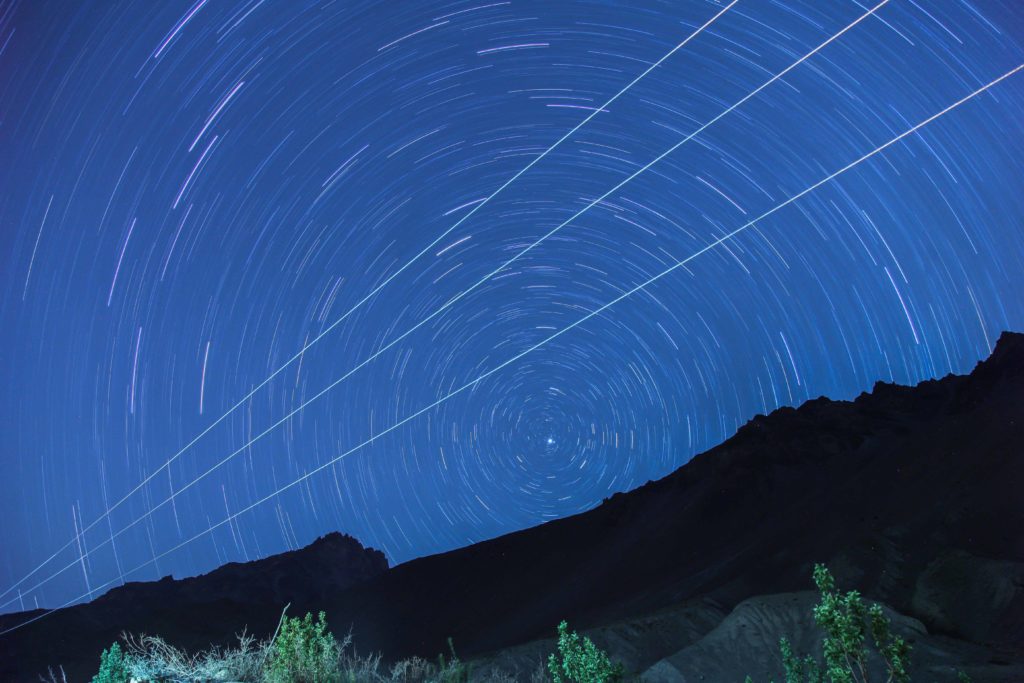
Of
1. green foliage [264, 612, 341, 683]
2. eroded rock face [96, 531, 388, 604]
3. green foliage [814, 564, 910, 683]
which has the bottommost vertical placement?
green foliage [814, 564, 910, 683]

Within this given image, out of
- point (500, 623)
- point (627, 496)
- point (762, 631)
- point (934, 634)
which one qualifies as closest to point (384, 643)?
point (500, 623)

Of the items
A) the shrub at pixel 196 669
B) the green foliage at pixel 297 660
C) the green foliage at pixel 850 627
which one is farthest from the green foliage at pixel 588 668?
the shrub at pixel 196 669

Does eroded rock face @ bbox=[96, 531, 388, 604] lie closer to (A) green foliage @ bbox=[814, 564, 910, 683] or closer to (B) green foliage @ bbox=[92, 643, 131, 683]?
(B) green foliage @ bbox=[92, 643, 131, 683]

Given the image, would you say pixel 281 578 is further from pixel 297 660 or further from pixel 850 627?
pixel 850 627

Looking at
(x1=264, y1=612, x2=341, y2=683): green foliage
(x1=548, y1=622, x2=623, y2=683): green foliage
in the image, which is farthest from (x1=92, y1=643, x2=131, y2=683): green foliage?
(x1=548, y1=622, x2=623, y2=683): green foliage

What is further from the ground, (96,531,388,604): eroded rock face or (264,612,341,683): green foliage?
(96,531,388,604): eroded rock face

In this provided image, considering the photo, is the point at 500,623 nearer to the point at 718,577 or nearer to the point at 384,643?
the point at 384,643

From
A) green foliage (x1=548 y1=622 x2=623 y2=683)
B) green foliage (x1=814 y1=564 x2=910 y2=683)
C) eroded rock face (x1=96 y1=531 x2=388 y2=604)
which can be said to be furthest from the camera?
eroded rock face (x1=96 y1=531 x2=388 y2=604)

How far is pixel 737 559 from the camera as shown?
6719 centimetres

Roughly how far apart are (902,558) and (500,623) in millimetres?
40883

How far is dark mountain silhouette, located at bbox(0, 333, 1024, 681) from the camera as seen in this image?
5056 cm

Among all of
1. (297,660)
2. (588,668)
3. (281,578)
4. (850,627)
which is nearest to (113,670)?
(297,660)

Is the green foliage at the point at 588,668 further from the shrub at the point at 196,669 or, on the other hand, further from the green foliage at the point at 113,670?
the green foliage at the point at 113,670

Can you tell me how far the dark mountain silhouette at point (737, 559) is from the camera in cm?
5056
